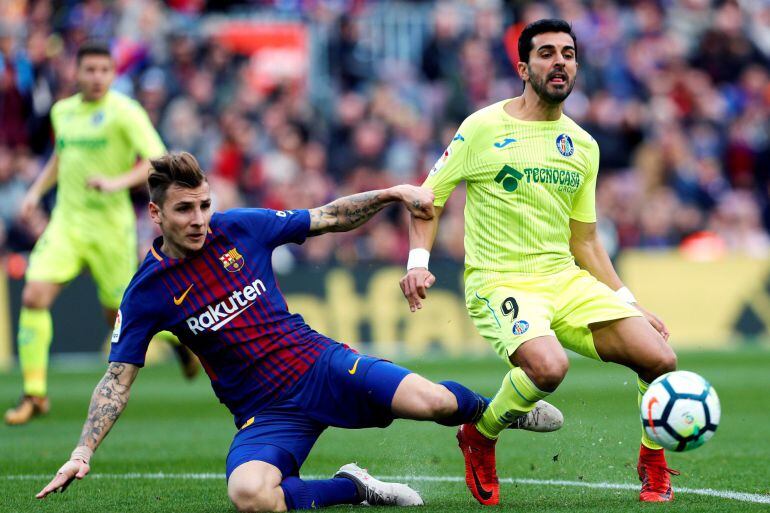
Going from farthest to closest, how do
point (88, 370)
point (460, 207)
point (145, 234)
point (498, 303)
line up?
point (460, 207), point (145, 234), point (88, 370), point (498, 303)

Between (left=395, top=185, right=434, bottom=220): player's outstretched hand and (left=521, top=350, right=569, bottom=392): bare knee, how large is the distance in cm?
93

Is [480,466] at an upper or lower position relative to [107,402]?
lower

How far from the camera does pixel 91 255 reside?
11156 mm

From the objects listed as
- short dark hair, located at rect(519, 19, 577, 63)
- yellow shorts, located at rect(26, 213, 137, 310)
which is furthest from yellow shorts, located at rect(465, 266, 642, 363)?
yellow shorts, located at rect(26, 213, 137, 310)

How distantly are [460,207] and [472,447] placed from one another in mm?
12312

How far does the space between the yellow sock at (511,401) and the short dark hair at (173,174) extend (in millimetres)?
1844

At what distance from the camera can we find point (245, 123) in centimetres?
1923

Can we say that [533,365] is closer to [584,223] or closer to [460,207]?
[584,223]

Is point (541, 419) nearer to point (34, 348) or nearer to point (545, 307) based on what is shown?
point (545, 307)

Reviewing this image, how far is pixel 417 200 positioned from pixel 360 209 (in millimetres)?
298

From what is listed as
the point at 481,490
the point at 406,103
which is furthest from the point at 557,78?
the point at 406,103

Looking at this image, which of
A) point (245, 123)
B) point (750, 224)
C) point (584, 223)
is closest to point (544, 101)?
point (584, 223)

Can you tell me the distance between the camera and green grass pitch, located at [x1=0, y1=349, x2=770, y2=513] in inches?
271

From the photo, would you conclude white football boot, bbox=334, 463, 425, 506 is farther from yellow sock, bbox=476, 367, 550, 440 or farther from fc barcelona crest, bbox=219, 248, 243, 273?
fc barcelona crest, bbox=219, 248, 243, 273
